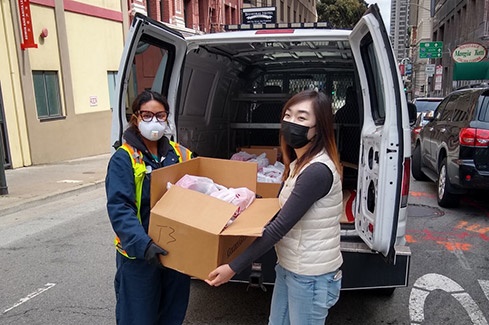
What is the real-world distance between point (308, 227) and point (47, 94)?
11778mm

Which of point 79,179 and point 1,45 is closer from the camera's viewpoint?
point 79,179

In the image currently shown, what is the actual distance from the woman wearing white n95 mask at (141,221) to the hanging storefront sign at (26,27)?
9.97 m

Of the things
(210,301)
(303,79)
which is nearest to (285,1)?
(303,79)

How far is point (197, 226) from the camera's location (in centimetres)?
202

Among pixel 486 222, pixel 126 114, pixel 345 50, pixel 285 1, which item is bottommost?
pixel 486 222

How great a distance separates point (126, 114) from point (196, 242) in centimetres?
157

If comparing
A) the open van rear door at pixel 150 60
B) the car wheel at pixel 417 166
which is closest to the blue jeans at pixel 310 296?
the open van rear door at pixel 150 60

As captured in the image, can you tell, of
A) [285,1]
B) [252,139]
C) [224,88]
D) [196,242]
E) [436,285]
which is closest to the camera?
[196,242]

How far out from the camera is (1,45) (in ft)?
34.1

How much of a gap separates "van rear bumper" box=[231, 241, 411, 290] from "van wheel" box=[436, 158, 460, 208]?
3.99 meters

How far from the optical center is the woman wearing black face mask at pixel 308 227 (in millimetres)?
1912

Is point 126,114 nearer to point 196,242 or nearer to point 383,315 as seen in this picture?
point 196,242

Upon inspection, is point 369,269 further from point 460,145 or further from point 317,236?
point 460,145

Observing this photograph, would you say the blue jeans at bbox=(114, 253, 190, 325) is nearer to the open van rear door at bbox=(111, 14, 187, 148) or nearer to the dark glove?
the dark glove
